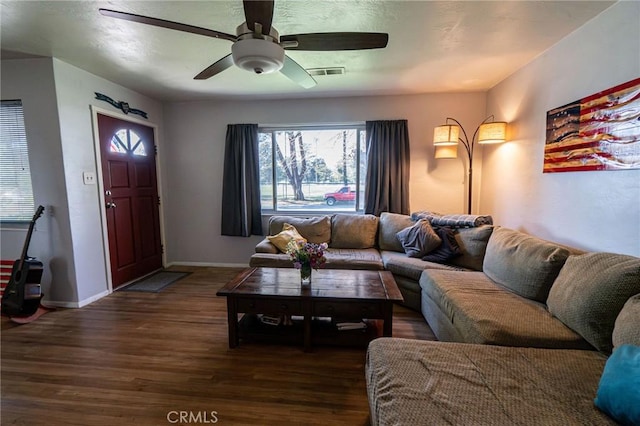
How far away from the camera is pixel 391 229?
3664 mm

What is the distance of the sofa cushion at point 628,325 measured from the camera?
1264 mm

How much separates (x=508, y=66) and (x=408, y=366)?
10.2 feet

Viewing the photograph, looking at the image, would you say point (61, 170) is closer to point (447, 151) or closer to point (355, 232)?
point (355, 232)

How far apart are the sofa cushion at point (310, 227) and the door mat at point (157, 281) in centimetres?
142

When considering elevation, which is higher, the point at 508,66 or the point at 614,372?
the point at 508,66

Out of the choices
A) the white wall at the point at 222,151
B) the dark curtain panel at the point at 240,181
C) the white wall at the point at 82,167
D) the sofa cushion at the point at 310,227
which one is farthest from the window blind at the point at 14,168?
the sofa cushion at the point at 310,227

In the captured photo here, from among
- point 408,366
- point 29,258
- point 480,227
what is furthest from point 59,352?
point 480,227

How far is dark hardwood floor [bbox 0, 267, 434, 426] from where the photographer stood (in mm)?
1662

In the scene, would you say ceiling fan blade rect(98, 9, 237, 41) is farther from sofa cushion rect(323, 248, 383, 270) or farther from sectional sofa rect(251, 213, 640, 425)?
sofa cushion rect(323, 248, 383, 270)

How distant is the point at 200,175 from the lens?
4418 mm

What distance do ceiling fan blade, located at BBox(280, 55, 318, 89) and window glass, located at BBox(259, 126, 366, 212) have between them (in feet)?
6.00

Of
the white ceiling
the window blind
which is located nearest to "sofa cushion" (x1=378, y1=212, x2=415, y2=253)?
the white ceiling

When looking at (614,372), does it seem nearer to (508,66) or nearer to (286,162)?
(508,66)

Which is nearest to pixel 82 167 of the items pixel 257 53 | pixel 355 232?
pixel 257 53
